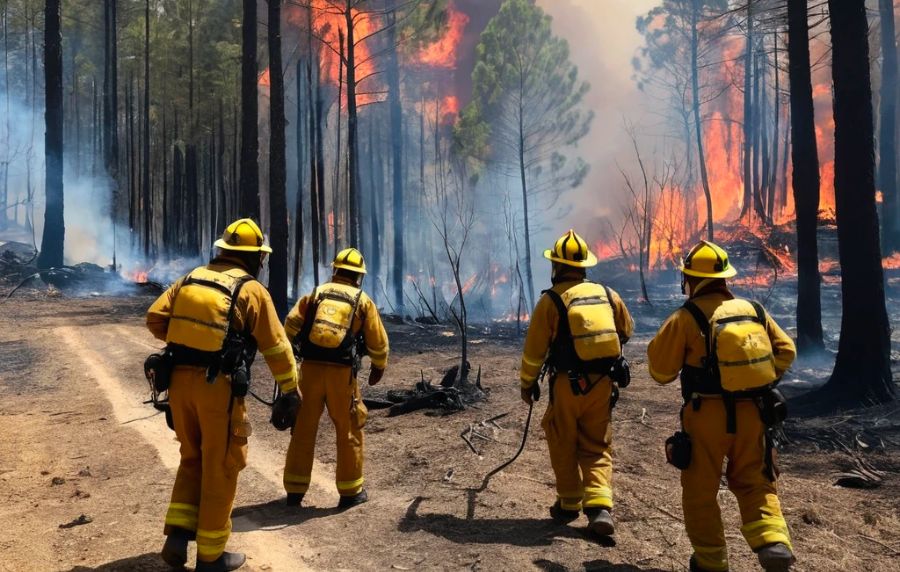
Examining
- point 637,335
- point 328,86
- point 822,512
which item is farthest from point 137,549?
point 328,86

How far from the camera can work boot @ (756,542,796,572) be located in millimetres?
3492

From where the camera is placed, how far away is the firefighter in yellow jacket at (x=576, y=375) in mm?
4617

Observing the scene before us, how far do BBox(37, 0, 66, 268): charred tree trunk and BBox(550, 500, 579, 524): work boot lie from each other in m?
20.3

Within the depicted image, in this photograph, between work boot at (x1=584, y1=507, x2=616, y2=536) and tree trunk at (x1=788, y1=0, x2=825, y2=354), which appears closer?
work boot at (x1=584, y1=507, x2=616, y2=536)

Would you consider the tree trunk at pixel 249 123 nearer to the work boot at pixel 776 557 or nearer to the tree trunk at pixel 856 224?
the tree trunk at pixel 856 224

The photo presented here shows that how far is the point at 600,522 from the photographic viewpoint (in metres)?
4.30

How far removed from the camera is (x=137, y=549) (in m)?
4.31

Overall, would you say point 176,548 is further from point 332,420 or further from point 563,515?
point 563,515

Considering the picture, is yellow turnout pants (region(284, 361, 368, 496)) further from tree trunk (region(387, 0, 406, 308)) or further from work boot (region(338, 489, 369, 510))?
tree trunk (region(387, 0, 406, 308))

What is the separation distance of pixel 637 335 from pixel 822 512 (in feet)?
36.4

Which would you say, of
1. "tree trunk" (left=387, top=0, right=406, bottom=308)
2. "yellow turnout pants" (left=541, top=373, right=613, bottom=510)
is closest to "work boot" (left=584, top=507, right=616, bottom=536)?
"yellow turnout pants" (left=541, top=373, right=613, bottom=510)

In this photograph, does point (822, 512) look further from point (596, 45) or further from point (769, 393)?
point (596, 45)

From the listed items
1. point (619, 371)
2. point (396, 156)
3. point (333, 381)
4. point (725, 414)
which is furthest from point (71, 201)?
point (725, 414)

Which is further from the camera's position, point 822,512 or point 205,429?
point 822,512
